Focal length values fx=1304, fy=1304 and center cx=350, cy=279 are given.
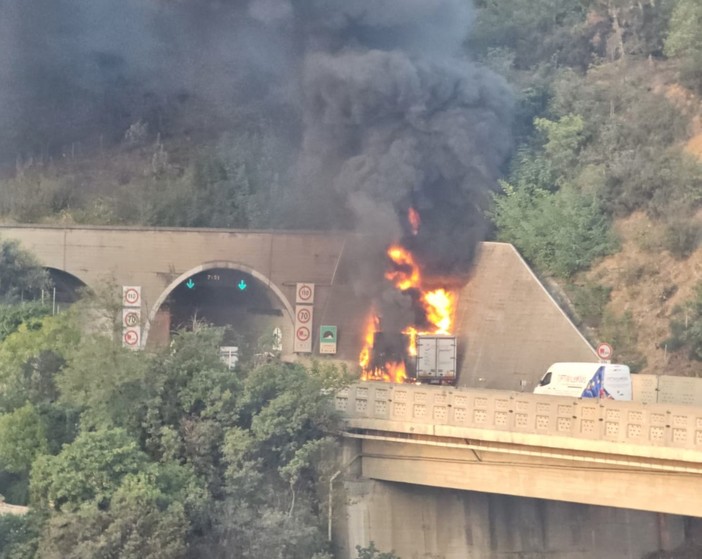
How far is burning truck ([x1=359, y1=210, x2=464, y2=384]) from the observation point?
49.5 meters

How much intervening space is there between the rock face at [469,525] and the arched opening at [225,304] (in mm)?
25630

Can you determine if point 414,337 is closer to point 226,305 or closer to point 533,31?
point 226,305

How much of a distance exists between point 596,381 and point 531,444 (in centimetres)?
836

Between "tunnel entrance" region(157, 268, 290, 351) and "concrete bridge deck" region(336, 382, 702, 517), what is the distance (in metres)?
26.4

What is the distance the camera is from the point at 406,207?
55.7 metres

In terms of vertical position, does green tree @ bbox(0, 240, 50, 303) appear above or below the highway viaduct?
above

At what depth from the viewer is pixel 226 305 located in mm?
68938

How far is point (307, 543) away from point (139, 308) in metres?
28.2

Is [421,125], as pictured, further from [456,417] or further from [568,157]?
[456,417]

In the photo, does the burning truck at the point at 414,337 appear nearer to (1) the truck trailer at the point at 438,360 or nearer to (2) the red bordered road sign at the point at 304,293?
(1) the truck trailer at the point at 438,360

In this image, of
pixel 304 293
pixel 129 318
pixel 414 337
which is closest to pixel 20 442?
pixel 414 337

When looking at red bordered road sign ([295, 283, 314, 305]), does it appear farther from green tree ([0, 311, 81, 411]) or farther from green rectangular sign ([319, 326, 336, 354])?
green tree ([0, 311, 81, 411])

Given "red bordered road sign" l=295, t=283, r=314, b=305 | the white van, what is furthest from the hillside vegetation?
the white van

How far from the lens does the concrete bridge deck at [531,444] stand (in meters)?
32.5
